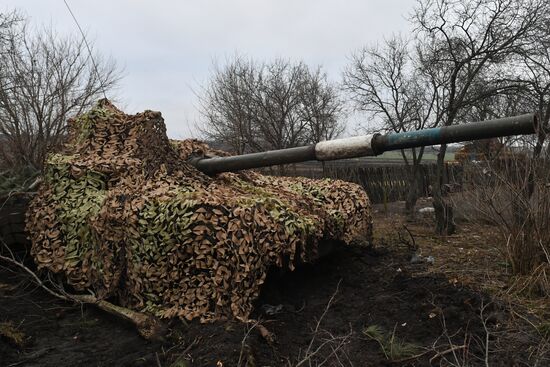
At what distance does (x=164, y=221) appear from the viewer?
4.43m

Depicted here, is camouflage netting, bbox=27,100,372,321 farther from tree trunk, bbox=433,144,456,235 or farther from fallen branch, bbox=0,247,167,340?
tree trunk, bbox=433,144,456,235

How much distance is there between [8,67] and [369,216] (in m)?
11.2

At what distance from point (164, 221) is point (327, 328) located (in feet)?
5.52

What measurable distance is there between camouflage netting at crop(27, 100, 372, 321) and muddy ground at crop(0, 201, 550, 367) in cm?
31

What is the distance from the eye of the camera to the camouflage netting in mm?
4324

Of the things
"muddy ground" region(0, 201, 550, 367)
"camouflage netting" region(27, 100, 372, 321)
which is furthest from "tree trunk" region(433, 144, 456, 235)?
"camouflage netting" region(27, 100, 372, 321)

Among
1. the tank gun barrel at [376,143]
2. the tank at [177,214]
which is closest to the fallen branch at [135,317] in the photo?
the tank at [177,214]

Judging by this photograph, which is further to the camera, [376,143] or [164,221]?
[164,221]

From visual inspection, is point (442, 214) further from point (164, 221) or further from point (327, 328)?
point (164, 221)

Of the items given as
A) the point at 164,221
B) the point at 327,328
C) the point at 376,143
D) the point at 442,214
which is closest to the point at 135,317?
the point at 164,221

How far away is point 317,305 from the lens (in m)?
5.16

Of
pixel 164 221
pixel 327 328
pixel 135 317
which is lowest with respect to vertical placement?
pixel 327 328

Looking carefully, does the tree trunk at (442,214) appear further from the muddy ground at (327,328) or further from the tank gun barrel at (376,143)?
the tank gun barrel at (376,143)

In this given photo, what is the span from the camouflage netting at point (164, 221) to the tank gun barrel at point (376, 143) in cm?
27
